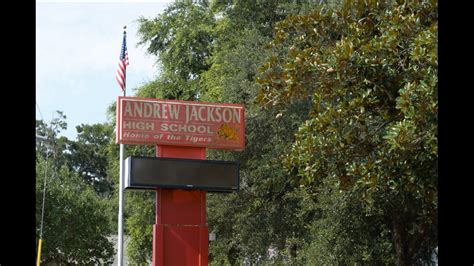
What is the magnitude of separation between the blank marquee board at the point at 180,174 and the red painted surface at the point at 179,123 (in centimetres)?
74

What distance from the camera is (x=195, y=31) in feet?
119

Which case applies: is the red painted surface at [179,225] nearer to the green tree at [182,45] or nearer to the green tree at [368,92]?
the green tree at [368,92]

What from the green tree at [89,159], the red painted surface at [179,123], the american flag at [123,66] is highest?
the green tree at [89,159]

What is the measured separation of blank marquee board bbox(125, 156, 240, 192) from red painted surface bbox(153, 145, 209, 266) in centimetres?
59

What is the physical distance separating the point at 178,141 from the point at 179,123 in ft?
1.53

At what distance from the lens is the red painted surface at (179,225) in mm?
22125

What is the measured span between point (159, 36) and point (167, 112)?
16170 millimetres

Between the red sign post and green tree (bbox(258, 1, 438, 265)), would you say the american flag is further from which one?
green tree (bbox(258, 1, 438, 265))

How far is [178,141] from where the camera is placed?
73.8 feet

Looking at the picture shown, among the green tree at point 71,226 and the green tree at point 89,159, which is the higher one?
the green tree at point 89,159

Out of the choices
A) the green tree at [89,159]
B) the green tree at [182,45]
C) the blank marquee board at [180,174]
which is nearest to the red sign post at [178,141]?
the blank marquee board at [180,174]

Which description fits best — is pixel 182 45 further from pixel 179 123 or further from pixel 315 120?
pixel 315 120

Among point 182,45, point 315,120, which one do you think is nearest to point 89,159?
point 182,45
